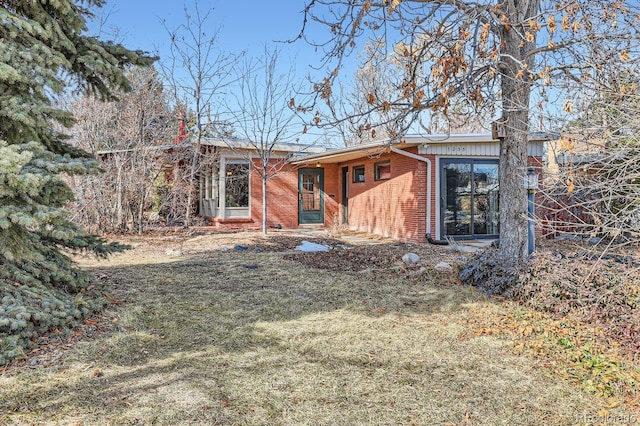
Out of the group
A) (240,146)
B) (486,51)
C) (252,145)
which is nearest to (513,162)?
(486,51)

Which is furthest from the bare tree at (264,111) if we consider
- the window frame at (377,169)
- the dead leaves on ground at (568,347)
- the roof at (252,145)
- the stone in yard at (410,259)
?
the dead leaves on ground at (568,347)

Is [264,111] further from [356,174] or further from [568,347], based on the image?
[568,347]

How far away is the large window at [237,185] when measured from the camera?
14148mm

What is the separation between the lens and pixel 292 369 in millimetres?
3311

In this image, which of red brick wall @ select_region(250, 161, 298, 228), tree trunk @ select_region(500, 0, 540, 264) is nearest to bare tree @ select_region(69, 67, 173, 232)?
red brick wall @ select_region(250, 161, 298, 228)

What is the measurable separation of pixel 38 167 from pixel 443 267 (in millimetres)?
5770

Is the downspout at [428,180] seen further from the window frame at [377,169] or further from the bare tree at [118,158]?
the bare tree at [118,158]

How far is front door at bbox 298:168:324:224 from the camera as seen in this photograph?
49.2ft

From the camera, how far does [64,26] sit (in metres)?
4.54

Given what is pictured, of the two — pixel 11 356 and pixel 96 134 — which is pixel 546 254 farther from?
pixel 96 134

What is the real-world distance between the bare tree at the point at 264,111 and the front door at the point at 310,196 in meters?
1.22

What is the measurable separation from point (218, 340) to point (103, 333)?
3.42ft

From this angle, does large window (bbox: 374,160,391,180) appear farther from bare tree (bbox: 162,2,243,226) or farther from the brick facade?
bare tree (bbox: 162,2,243,226)

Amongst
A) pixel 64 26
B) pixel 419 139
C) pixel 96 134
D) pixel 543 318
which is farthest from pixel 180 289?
pixel 96 134
